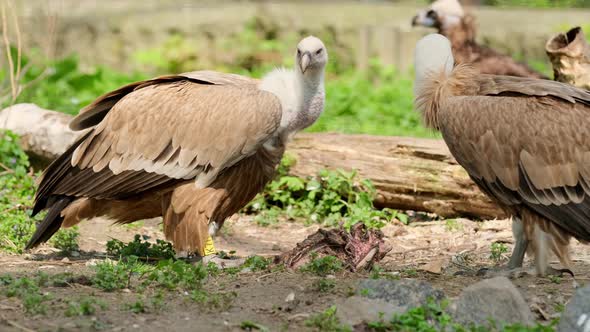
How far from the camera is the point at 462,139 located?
5.59 metres

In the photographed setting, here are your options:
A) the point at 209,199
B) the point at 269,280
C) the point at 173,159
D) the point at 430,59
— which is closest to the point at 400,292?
the point at 269,280

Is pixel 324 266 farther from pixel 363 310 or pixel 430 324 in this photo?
pixel 430 324

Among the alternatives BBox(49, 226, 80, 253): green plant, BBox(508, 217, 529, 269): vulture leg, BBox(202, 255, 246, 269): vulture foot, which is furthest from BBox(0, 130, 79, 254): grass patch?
BBox(508, 217, 529, 269): vulture leg

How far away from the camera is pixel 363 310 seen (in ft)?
14.3

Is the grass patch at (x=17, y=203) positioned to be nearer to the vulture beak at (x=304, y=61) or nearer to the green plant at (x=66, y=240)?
the green plant at (x=66, y=240)

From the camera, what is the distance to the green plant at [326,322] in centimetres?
423

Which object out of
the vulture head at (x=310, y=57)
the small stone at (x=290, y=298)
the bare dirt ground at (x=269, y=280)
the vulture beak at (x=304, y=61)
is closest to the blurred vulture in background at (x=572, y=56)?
the bare dirt ground at (x=269, y=280)

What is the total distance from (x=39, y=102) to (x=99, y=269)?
5.44 metres

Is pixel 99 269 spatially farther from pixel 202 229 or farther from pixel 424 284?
pixel 424 284

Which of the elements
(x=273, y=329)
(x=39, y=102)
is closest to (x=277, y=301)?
(x=273, y=329)

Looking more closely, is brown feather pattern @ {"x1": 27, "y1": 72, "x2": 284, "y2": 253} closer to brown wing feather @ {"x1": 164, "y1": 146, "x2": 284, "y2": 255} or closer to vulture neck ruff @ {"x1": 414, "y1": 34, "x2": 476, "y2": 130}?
brown wing feather @ {"x1": 164, "y1": 146, "x2": 284, "y2": 255}

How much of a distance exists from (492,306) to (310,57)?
7.49ft

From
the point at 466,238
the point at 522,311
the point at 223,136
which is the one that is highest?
the point at 223,136

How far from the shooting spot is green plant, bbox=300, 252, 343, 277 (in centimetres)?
524
